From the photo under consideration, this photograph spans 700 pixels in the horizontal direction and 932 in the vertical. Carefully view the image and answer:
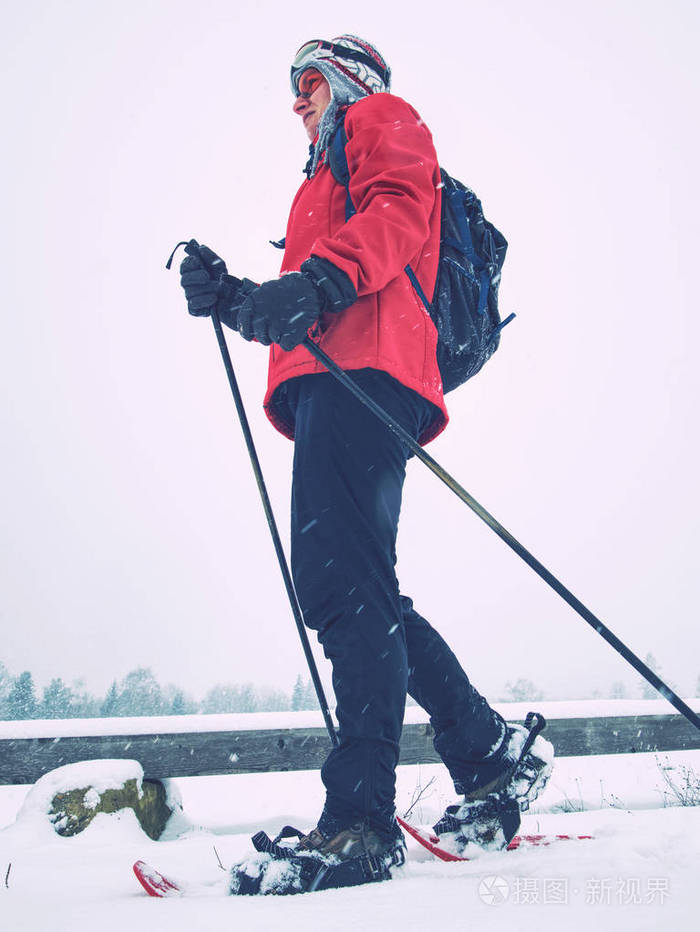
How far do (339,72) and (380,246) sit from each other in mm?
987

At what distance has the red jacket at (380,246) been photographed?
149cm

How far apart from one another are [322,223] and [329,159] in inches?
8.7

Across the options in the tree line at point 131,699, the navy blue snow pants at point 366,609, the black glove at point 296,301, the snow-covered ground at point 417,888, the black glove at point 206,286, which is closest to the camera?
the snow-covered ground at point 417,888

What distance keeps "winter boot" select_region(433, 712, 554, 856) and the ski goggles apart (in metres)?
2.41

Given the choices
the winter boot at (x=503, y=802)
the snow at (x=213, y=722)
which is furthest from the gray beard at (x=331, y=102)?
the snow at (x=213, y=722)

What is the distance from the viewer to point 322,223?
1770 millimetres

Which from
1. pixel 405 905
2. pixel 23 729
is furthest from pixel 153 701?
pixel 405 905

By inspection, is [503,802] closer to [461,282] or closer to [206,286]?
[461,282]

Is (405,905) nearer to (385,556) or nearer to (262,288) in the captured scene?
(385,556)

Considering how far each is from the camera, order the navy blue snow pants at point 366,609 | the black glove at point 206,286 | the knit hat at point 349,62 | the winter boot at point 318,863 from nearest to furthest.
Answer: the winter boot at point 318,863 < the navy blue snow pants at point 366,609 < the black glove at point 206,286 < the knit hat at point 349,62

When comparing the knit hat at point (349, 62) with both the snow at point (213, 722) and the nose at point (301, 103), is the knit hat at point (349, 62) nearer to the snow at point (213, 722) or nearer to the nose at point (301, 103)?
the nose at point (301, 103)

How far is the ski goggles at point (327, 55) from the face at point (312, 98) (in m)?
0.04

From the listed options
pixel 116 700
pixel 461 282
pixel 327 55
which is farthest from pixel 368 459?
pixel 116 700

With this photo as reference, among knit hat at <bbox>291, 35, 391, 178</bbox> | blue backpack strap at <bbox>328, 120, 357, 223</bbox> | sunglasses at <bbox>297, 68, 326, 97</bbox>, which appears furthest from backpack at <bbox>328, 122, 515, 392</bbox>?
sunglasses at <bbox>297, 68, 326, 97</bbox>
